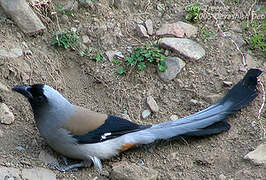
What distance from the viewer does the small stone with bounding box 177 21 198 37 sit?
22.2ft

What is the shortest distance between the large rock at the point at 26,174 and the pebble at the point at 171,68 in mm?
1865

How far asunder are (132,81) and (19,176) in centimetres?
190

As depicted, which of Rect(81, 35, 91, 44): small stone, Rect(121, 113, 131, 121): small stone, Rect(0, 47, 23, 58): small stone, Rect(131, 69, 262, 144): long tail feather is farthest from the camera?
Rect(81, 35, 91, 44): small stone

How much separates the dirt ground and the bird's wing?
29cm

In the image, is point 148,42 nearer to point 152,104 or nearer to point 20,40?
point 152,104

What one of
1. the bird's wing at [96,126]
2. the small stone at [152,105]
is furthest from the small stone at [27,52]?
the small stone at [152,105]

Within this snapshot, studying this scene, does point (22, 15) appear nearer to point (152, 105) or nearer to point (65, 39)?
point (65, 39)

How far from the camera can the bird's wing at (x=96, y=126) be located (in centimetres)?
542

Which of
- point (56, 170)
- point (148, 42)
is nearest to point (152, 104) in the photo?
point (148, 42)

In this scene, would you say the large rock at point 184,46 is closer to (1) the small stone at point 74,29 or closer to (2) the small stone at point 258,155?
(1) the small stone at point 74,29

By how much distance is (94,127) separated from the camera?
18.0 ft

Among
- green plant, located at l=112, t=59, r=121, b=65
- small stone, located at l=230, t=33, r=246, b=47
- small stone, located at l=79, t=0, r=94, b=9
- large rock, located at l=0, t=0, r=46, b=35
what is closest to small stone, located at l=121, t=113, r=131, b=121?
green plant, located at l=112, t=59, r=121, b=65

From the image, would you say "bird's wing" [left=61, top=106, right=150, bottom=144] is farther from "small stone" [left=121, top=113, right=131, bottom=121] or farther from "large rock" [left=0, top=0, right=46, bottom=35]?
"large rock" [left=0, top=0, right=46, bottom=35]

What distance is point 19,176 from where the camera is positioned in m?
5.08
